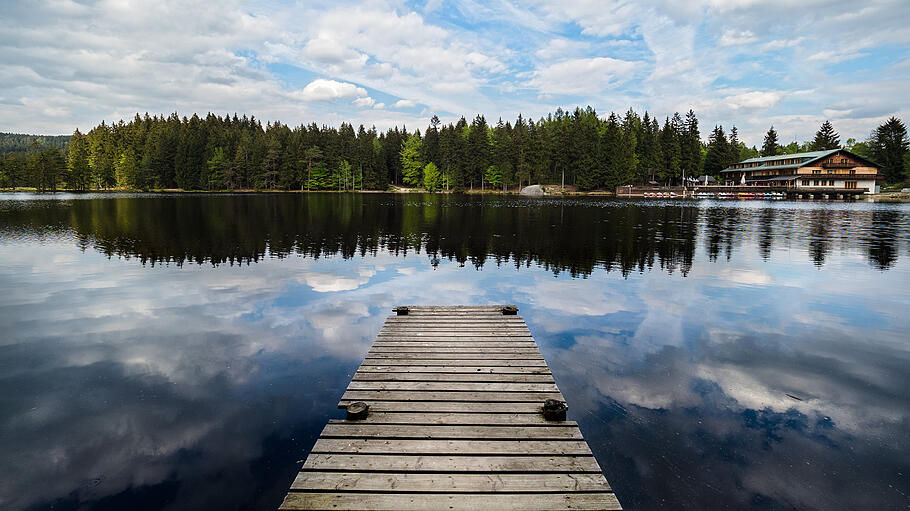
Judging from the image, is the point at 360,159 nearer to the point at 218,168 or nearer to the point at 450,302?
the point at 218,168

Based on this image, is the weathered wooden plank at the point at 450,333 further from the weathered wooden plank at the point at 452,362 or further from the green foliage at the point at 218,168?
the green foliage at the point at 218,168

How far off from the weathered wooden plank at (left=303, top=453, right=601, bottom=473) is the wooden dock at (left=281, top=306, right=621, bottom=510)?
0.04ft

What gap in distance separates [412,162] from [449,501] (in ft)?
447

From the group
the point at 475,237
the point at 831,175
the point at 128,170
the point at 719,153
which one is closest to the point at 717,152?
the point at 719,153

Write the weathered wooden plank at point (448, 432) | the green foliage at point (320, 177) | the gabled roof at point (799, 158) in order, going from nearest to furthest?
1. the weathered wooden plank at point (448, 432)
2. the gabled roof at point (799, 158)
3. the green foliage at point (320, 177)

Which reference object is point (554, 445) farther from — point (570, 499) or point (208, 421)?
point (208, 421)

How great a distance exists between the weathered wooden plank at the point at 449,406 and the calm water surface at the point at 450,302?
48.4 inches

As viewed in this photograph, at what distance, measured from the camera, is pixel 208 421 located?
7793mm

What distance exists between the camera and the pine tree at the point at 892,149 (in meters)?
116

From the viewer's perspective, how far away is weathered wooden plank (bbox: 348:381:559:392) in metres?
7.62

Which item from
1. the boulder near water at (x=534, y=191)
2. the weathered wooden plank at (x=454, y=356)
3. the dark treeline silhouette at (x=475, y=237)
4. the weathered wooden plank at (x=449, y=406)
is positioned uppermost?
the boulder near water at (x=534, y=191)

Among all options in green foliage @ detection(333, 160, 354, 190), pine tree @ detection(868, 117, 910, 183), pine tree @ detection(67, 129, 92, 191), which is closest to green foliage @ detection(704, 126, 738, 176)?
pine tree @ detection(868, 117, 910, 183)

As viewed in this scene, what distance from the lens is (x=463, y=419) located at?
6578 millimetres

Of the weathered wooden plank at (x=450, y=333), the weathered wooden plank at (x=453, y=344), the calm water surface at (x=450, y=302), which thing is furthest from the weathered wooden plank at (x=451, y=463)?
the weathered wooden plank at (x=450, y=333)
